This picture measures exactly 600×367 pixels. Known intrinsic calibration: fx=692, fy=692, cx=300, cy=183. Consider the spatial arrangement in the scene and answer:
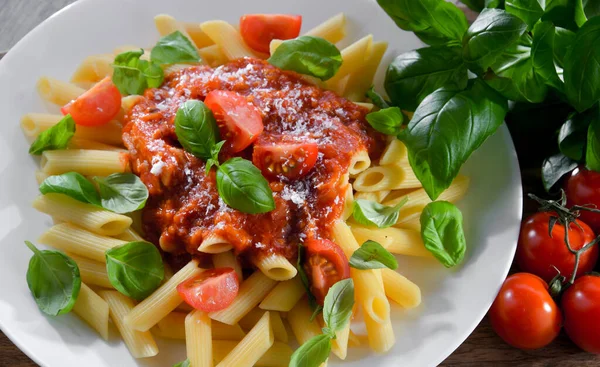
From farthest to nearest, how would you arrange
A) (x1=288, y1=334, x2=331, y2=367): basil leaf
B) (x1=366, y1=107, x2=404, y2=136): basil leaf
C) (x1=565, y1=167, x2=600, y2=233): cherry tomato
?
(x1=565, y1=167, x2=600, y2=233): cherry tomato, (x1=366, y1=107, x2=404, y2=136): basil leaf, (x1=288, y1=334, x2=331, y2=367): basil leaf

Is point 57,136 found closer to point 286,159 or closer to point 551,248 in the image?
point 286,159

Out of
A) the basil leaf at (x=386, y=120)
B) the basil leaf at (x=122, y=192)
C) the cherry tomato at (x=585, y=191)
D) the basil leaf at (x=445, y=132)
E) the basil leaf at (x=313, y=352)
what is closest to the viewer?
the basil leaf at (x=313, y=352)

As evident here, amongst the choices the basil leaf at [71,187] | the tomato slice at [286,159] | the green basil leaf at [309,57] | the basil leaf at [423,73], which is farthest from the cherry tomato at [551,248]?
the basil leaf at [71,187]

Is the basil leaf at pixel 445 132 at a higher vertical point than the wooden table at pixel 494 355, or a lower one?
higher

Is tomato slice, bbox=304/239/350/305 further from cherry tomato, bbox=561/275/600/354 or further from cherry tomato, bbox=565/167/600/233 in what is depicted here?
cherry tomato, bbox=565/167/600/233

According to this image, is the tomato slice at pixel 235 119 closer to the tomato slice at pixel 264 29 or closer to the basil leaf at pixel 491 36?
the tomato slice at pixel 264 29

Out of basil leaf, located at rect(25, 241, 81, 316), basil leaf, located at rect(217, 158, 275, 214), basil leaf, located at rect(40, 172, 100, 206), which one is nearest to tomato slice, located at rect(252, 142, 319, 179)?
basil leaf, located at rect(217, 158, 275, 214)

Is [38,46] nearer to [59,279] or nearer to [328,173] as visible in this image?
[59,279]
